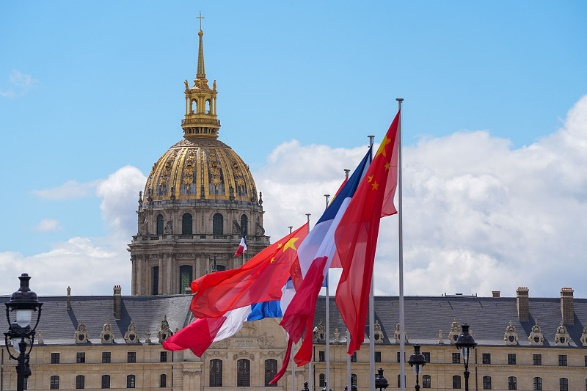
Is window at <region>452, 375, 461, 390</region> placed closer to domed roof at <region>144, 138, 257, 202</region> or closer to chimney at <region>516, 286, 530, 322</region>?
chimney at <region>516, 286, 530, 322</region>

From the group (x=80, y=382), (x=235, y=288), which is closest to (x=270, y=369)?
(x=80, y=382)

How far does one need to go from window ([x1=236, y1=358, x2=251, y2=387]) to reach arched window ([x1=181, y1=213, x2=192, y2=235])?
4569cm

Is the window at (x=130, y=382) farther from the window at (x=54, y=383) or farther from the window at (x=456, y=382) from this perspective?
the window at (x=456, y=382)

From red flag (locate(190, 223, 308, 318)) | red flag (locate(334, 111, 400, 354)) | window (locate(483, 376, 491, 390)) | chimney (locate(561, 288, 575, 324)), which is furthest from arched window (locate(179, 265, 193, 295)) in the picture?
red flag (locate(334, 111, 400, 354))

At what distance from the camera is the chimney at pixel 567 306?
459 feet

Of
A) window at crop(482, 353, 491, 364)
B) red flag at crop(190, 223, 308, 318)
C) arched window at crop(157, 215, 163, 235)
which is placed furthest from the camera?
arched window at crop(157, 215, 163, 235)

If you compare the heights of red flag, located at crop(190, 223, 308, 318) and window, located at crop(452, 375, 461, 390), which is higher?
window, located at crop(452, 375, 461, 390)

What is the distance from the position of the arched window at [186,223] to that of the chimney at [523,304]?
5318cm

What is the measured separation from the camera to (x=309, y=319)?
5253cm

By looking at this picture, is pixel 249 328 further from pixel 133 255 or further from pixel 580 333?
pixel 133 255

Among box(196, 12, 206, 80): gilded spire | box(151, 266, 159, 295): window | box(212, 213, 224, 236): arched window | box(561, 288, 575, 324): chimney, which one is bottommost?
box(561, 288, 575, 324): chimney

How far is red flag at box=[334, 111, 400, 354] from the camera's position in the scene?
1984 inches

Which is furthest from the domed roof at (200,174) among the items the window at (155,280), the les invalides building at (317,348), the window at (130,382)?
the window at (130,382)

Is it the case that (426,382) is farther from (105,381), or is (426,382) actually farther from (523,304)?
(105,381)
